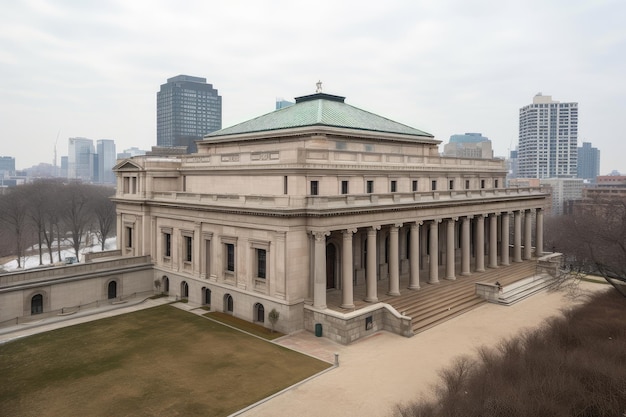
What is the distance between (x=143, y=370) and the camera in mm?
30922

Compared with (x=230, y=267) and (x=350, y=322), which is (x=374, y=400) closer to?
(x=350, y=322)

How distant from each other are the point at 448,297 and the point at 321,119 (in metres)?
22.9

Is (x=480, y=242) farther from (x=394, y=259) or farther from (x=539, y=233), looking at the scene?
(x=394, y=259)

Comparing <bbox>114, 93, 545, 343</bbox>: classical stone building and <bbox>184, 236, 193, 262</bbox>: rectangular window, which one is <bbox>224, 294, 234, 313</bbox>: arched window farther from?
<bbox>184, 236, 193, 262</bbox>: rectangular window

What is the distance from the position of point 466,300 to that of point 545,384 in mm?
24952

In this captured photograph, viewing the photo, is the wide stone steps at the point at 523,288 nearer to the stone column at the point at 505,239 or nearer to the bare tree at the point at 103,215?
the stone column at the point at 505,239

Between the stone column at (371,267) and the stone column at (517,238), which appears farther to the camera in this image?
the stone column at (517,238)

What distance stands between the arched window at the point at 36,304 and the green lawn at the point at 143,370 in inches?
236

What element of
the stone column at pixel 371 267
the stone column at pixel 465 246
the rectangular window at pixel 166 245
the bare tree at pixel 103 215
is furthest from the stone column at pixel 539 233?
the bare tree at pixel 103 215

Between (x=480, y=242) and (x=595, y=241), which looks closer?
(x=480, y=242)

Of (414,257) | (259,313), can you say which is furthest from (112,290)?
(414,257)

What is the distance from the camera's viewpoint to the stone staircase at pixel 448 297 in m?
41.6

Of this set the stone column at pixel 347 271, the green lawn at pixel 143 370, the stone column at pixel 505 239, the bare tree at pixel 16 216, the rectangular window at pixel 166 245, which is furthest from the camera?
the bare tree at pixel 16 216

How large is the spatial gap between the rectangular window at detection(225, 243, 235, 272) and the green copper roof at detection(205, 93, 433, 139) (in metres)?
14.8
